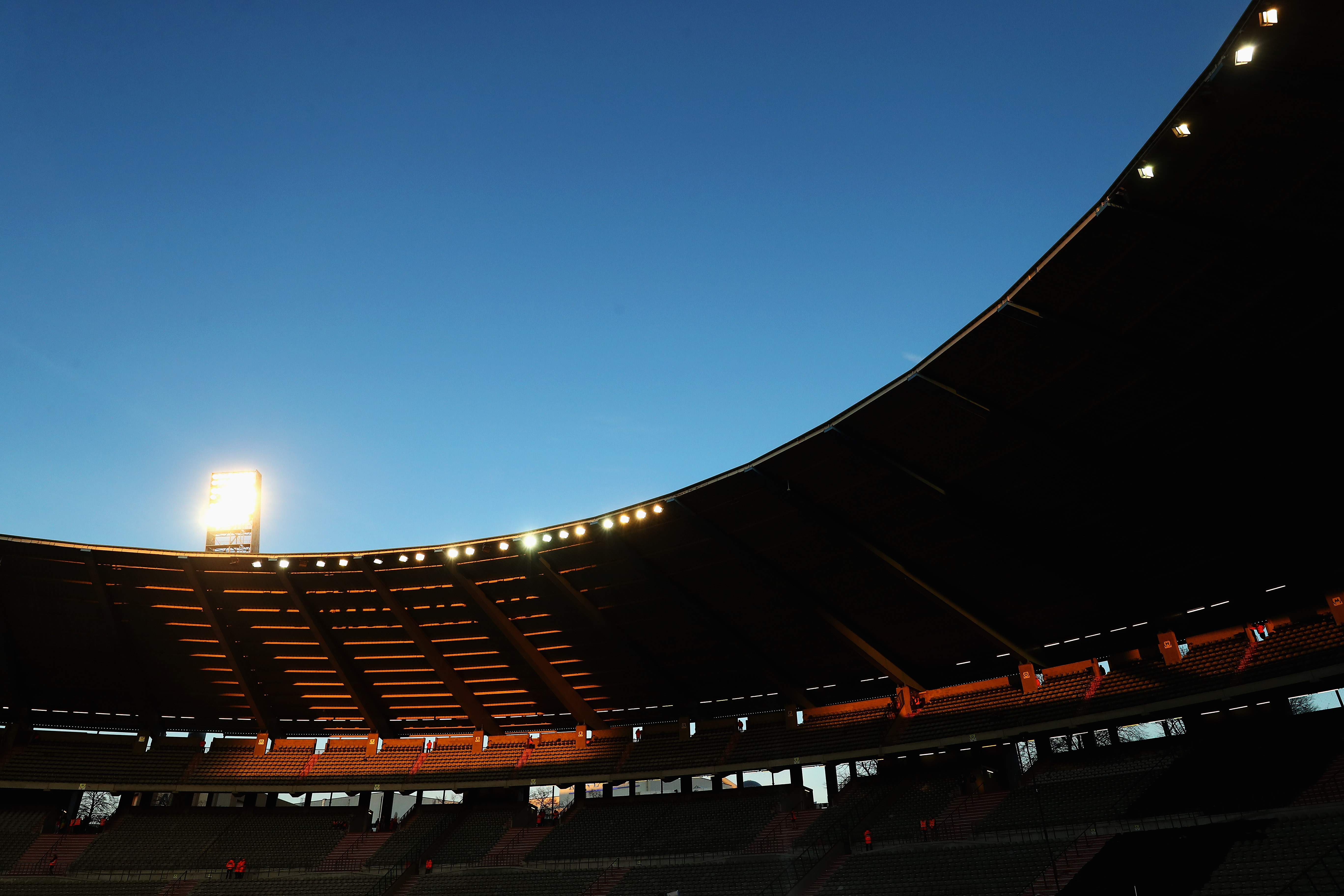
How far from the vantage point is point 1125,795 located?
1141 inches

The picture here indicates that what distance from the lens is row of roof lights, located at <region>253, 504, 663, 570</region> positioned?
32250mm

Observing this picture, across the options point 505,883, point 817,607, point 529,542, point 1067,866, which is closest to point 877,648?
point 817,607

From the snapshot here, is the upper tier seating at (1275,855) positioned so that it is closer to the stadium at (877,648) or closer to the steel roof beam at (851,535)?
the stadium at (877,648)

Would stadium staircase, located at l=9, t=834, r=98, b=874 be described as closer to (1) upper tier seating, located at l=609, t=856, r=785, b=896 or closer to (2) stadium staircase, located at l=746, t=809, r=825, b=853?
(1) upper tier seating, located at l=609, t=856, r=785, b=896

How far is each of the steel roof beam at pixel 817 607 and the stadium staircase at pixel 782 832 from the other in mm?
6944

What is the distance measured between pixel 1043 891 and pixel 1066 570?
959 centimetres

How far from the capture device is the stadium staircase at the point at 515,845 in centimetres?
4019

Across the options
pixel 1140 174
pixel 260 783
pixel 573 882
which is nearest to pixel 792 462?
pixel 1140 174

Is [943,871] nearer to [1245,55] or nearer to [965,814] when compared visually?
[965,814]

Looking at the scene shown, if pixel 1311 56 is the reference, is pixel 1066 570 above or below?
below

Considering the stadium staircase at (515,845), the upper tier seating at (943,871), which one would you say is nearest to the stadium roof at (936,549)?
the stadium staircase at (515,845)

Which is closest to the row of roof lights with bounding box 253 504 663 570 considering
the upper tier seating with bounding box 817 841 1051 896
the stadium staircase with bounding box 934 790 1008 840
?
the upper tier seating with bounding box 817 841 1051 896

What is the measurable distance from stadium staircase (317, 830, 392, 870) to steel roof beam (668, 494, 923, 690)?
2532cm

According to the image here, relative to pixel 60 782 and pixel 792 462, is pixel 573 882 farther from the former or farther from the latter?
pixel 60 782
